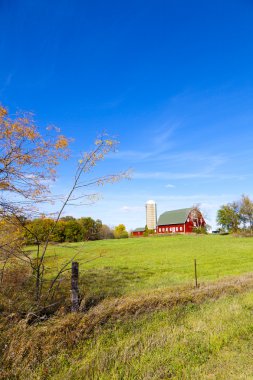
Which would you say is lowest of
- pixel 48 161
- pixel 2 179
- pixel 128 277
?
pixel 128 277

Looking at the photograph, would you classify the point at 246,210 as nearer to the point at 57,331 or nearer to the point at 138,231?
the point at 138,231

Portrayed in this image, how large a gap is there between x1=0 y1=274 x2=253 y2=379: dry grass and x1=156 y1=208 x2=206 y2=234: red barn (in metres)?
57.2

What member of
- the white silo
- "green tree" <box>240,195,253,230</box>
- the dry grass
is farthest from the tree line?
the dry grass

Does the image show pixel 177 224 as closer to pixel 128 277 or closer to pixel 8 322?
pixel 128 277

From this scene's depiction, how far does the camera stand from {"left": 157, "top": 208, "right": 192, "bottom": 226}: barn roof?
64.2m

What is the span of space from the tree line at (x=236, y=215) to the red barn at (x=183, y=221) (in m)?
5.26

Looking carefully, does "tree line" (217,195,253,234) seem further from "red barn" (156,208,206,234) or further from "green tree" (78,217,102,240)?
"green tree" (78,217,102,240)

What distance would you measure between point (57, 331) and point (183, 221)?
6029 centimetres

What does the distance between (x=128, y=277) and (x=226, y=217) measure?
53.6 meters

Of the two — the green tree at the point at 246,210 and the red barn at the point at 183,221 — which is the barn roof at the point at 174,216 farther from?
the green tree at the point at 246,210

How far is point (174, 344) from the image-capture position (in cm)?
477

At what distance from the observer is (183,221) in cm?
6306

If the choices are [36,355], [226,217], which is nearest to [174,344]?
[36,355]

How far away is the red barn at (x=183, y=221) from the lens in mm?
63344
